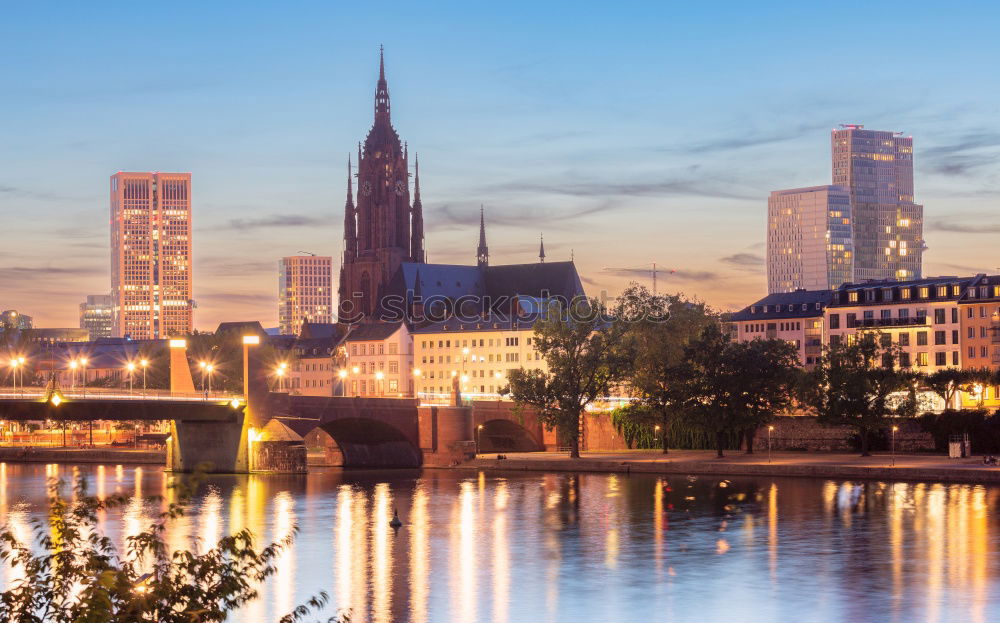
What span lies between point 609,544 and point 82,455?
89.3 metres

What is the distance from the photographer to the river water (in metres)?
52.8

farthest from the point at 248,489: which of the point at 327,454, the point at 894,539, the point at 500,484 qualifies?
the point at 894,539

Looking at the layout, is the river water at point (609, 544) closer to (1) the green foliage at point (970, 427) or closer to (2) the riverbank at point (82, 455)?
(1) the green foliage at point (970, 427)

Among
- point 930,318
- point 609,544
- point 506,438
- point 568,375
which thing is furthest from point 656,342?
point 609,544

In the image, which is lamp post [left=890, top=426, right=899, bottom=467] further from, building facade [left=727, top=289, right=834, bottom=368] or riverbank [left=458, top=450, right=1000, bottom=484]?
building facade [left=727, top=289, right=834, bottom=368]

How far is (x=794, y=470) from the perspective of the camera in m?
104

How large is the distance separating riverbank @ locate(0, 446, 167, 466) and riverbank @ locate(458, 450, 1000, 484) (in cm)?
3376

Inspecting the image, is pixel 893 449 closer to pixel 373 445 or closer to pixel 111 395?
pixel 373 445

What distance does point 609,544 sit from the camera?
7050 centimetres

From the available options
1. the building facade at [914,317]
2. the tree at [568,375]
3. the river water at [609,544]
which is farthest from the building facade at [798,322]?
the river water at [609,544]

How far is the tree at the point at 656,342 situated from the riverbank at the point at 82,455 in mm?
44344

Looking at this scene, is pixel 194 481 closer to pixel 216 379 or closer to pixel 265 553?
pixel 265 553

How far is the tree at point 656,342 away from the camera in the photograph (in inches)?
4710

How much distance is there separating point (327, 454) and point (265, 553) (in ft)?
351
